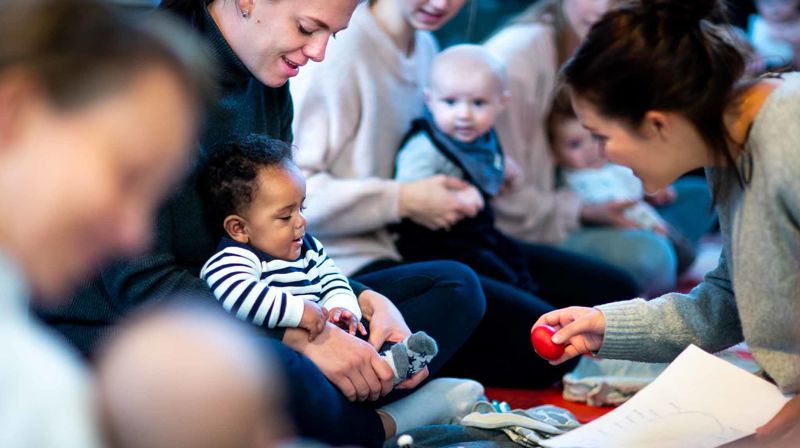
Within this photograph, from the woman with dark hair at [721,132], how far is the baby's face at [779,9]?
8.17 feet

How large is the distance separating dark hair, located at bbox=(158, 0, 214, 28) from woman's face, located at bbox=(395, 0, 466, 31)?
0.66m

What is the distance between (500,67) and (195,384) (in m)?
1.64

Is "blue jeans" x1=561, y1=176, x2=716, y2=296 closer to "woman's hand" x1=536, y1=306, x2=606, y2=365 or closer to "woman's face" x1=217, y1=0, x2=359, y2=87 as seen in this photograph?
"woman's hand" x1=536, y1=306, x2=606, y2=365

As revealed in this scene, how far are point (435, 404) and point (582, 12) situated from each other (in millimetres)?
1342

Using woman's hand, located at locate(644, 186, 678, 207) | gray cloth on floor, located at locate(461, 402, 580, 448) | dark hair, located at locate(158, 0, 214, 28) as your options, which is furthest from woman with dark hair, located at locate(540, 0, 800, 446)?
woman's hand, located at locate(644, 186, 678, 207)

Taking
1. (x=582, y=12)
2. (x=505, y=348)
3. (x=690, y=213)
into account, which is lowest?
(x=690, y=213)

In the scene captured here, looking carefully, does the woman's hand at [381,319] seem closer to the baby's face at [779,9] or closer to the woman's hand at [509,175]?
the woman's hand at [509,175]

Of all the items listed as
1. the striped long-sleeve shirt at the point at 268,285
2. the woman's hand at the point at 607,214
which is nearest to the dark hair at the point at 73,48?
the striped long-sleeve shirt at the point at 268,285

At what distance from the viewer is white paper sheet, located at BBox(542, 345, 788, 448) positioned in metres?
1.28

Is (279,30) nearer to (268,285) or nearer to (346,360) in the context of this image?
(268,285)

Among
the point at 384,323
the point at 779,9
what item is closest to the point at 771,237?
the point at 384,323

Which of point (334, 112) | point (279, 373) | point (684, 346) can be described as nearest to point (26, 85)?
point (279, 373)

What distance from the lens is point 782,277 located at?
1233 millimetres

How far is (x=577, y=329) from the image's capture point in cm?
140
